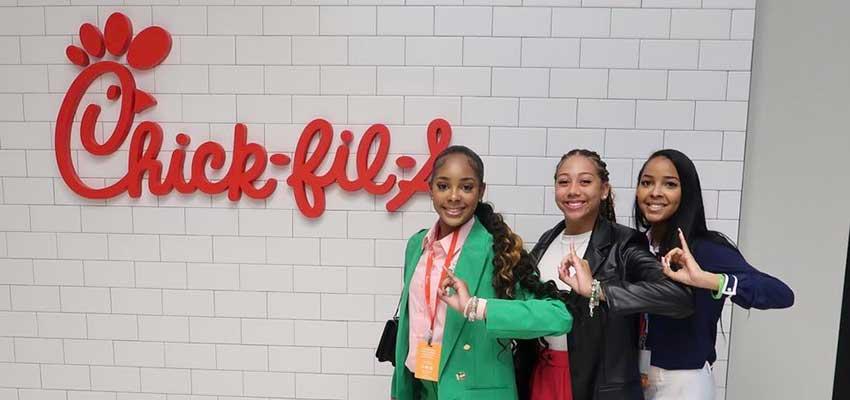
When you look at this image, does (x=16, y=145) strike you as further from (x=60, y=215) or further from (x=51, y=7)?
(x=51, y=7)

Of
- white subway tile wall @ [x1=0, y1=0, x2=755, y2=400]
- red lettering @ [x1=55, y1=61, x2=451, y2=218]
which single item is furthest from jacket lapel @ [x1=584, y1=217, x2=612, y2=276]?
red lettering @ [x1=55, y1=61, x2=451, y2=218]

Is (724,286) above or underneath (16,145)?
underneath

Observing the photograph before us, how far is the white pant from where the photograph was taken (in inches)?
63.7

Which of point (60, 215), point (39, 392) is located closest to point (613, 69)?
point (60, 215)

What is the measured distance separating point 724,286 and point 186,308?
7.37 feet

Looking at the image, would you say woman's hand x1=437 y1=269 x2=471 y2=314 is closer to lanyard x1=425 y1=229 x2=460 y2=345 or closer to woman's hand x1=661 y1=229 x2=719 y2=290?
lanyard x1=425 y1=229 x2=460 y2=345

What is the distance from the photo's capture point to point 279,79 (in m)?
2.40

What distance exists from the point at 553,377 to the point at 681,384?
1.22ft

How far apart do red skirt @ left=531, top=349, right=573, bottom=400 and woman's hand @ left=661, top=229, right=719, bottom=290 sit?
415mm

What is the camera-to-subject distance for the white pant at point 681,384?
1619 mm

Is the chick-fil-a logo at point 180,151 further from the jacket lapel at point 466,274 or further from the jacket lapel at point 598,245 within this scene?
the jacket lapel at point 598,245

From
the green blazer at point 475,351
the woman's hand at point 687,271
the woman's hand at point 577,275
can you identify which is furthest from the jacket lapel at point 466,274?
the woman's hand at point 687,271

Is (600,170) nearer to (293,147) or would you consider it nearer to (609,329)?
(609,329)

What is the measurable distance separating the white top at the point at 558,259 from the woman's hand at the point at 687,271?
26 centimetres
